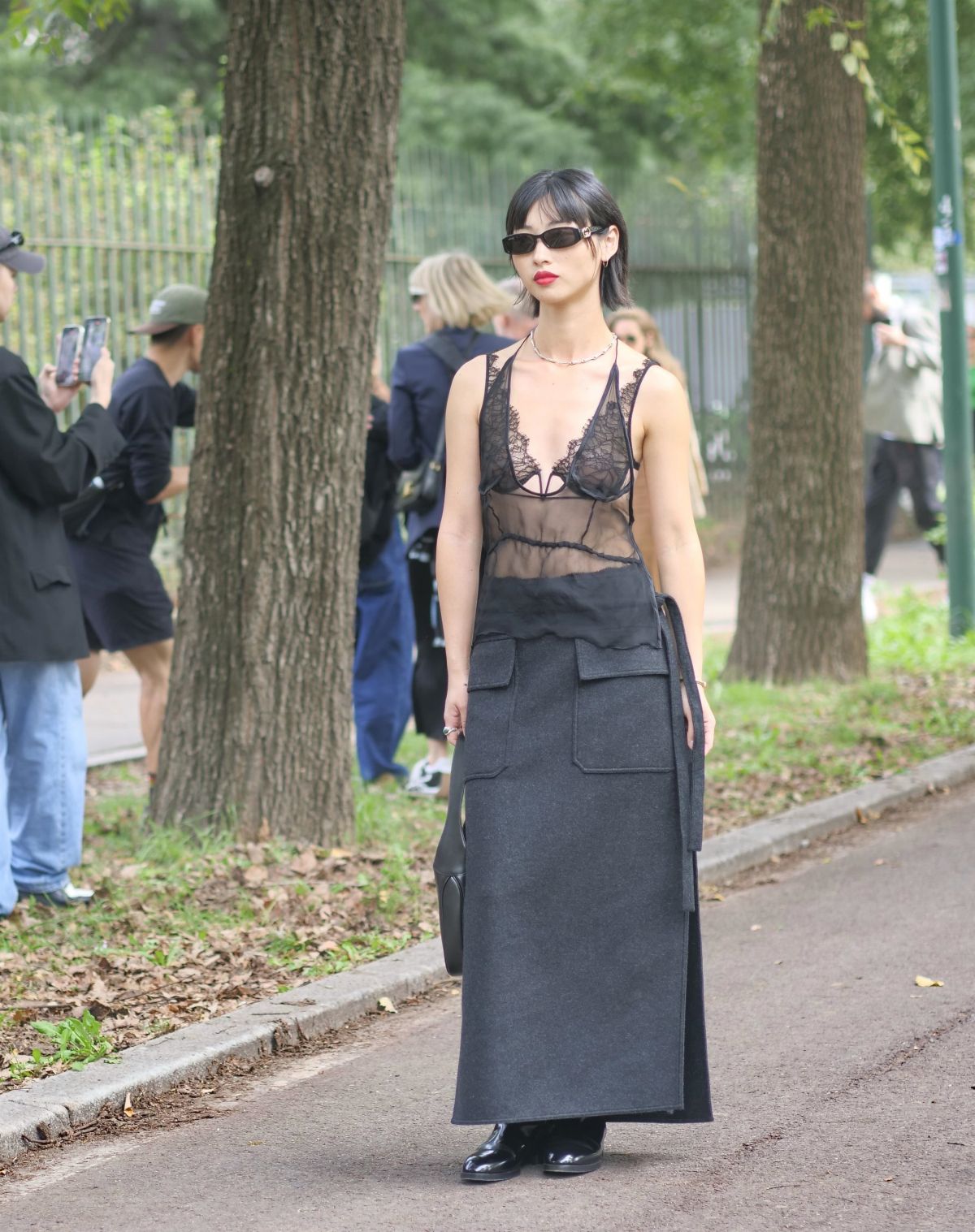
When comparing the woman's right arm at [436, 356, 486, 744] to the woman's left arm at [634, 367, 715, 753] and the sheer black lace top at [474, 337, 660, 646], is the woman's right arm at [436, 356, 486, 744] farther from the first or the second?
the woman's left arm at [634, 367, 715, 753]

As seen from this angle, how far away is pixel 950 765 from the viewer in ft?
28.1

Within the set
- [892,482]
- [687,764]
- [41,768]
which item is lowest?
[41,768]

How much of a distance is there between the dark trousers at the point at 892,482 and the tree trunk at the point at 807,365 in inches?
128

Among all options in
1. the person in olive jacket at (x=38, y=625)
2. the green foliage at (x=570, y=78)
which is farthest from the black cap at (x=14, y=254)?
the green foliage at (x=570, y=78)

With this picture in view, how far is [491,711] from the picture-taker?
3809mm

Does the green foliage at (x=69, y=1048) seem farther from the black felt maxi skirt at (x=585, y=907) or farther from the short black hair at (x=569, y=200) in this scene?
the short black hair at (x=569, y=200)

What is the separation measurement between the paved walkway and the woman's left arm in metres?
5.97

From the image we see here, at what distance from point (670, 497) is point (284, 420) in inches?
115

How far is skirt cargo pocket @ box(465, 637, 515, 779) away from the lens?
149 inches

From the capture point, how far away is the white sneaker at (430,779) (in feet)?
26.1

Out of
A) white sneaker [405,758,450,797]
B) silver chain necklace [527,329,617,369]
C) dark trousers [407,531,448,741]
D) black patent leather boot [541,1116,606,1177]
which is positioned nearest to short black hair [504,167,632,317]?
silver chain necklace [527,329,617,369]

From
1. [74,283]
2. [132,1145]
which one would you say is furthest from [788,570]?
[132,1145]

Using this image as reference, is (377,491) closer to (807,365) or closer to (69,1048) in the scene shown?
(807,365)

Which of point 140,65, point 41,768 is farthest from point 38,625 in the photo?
point 140,65
